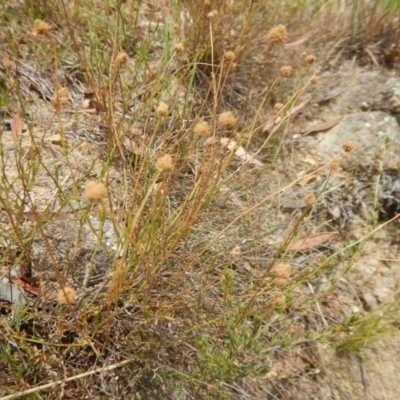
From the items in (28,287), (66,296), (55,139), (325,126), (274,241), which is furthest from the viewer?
(325,126)

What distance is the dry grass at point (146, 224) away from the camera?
1162 millimetres

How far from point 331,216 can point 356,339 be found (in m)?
0.58

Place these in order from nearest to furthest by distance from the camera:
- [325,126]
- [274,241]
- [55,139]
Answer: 1. [55,139]
2. [274,241]
3. [325,126]

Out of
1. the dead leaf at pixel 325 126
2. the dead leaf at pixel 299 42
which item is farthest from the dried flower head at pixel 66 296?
the dead leaf at pixel 299 42

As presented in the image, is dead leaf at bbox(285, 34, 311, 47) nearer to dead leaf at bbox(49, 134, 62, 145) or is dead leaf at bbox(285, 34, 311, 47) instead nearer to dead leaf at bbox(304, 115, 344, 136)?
dead leaf at bbox(304, 115, 344, 136)

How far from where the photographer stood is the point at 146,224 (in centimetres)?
114

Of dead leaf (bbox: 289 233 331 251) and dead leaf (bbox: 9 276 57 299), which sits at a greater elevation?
dead leaf (bbox: 9 276 57 299)

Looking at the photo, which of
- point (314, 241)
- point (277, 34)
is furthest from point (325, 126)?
point (277, 34)

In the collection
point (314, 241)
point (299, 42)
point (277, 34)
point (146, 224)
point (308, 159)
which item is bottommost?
point (314, 241)

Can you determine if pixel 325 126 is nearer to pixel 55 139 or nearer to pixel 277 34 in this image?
pixel 277 34

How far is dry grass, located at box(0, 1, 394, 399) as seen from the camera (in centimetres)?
116

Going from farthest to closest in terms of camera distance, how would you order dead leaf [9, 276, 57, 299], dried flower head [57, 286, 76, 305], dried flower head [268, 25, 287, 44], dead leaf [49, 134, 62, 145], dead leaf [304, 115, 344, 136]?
dead leaf [304, 115, 344, 136] → dead leaf [49, 134, 62, 145] → dead leaf [9, 276, 57, 299] → dried flower head [268, 25, 287, 44] → dried flower head [57, 286, 76, 305]

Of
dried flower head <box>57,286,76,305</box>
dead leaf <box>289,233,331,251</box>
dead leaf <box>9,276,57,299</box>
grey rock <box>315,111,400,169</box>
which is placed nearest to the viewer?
dried flower head <box>57,286,76,305</box>

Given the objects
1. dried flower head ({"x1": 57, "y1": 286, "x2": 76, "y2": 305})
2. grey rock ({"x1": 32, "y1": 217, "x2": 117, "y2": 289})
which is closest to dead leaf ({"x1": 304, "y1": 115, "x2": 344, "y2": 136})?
grey rock ({"x1": 32, "y1": 217, "x2": 117, "y2": 289})
